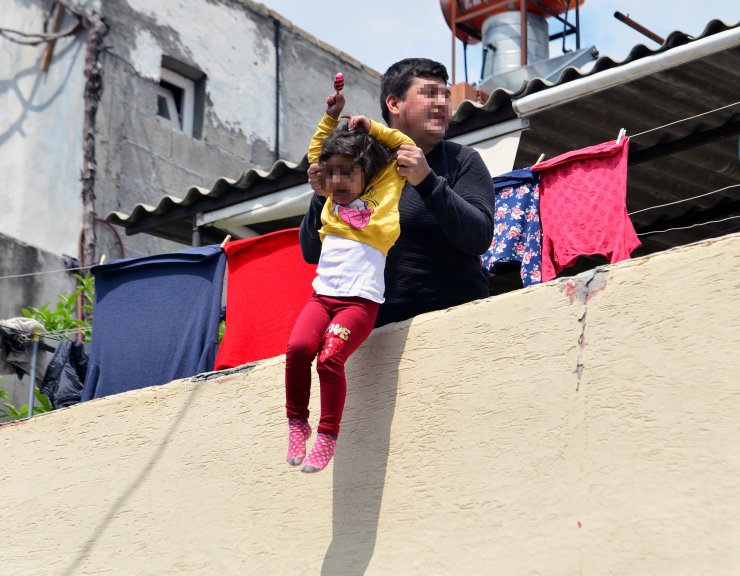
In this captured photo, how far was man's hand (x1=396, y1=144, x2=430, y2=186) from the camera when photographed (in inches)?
155

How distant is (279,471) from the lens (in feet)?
14.8

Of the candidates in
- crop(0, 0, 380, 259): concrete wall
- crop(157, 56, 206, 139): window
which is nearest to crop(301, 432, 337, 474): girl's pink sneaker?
crop(0, 0, 380, 259): concrete wall

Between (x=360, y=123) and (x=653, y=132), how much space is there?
3479 mm

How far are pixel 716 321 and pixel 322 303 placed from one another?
132cm

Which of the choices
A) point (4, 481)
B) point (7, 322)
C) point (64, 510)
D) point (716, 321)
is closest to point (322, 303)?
point (716, 321)

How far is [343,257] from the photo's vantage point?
4094mm

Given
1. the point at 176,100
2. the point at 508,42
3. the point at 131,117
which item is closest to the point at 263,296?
the point at 131,117

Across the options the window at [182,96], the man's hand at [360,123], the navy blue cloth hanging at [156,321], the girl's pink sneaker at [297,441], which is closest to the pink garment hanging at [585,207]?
the navy blue cloth hanging at [156,321]

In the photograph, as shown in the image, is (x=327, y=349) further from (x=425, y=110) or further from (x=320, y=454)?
(x=425, y=110)

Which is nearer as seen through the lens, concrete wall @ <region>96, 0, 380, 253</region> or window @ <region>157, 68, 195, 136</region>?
concrete wall @ <region>96, 0, 380, 253</region>

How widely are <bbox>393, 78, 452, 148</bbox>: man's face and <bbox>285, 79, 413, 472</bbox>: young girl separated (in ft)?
0.89

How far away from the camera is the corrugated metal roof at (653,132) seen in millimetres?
6520

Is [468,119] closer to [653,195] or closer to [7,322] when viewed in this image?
[653,195]

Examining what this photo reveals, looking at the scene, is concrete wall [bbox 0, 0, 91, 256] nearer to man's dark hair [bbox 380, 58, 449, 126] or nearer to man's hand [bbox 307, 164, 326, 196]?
man's dark hair [bbox 380, 58, 449, 126]
